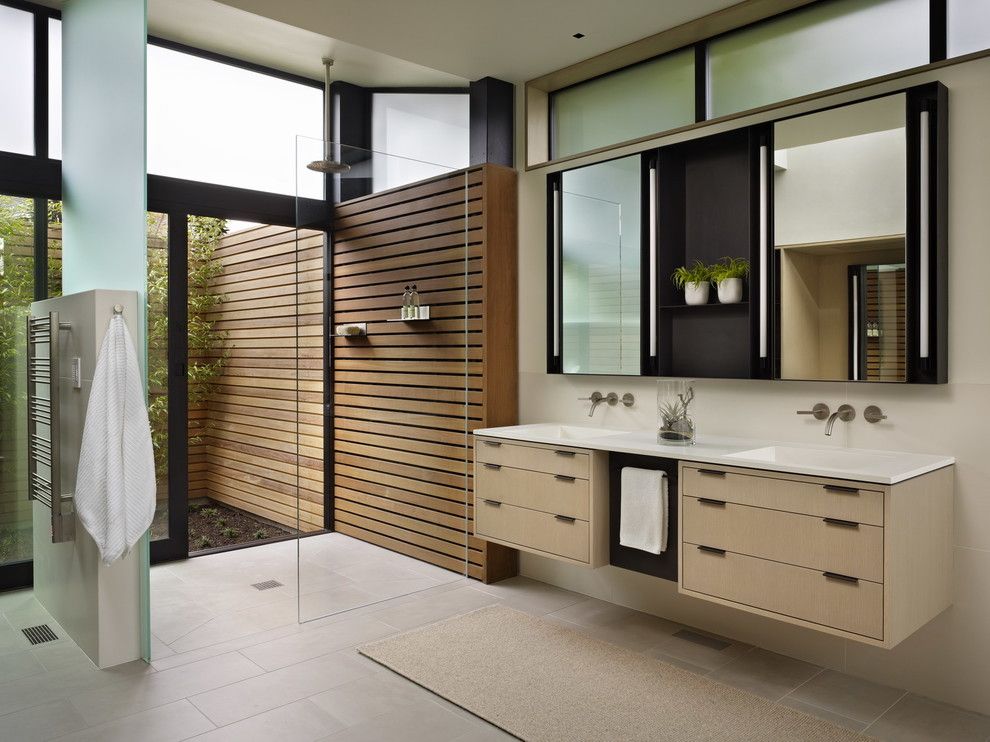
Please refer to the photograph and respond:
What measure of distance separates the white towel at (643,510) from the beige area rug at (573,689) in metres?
0.50

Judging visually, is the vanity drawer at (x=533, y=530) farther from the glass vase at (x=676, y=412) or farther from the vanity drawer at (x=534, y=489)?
the glass vase at (x=676, y=412)

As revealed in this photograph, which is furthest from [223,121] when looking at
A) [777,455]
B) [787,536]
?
[787,536]

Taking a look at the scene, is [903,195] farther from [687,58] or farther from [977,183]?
[687,58]

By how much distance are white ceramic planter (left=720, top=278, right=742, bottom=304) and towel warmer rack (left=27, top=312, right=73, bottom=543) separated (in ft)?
9.53

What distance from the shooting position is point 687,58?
3.60m

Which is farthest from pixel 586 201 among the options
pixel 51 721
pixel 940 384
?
pixel 51 721

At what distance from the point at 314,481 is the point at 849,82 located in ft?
10.2

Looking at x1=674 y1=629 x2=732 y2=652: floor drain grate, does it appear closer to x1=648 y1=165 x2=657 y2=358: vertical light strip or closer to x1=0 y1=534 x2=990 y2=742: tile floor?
x1=0 y1=534 x2=990 y2=742: tile floor

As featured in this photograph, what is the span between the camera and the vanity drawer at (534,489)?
3.33 metres

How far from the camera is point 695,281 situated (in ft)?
11.3

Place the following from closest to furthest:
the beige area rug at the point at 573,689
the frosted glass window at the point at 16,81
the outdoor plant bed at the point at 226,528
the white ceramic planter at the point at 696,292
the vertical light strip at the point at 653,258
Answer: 1. the beige area rug at the point at 573,689
2. the white ceramic planter at the point at 696,292
3. the vertical light strip at the point at 653,258
4. the frosted glass window at the point at 16,81
5. the outdoor plant bed at the point at 226,528

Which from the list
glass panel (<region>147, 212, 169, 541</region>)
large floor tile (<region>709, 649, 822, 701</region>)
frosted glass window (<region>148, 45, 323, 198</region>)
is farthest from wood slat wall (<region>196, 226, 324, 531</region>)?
large floor tile (<region>709, 649, 822, 701</region>)

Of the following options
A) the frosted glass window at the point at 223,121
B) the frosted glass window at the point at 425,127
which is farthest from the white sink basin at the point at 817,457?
the frosted glass window at the point at 223,121

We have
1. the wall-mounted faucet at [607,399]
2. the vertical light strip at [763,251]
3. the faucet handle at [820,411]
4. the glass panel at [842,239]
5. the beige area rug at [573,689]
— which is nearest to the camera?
the beige area rug at [573,689]
